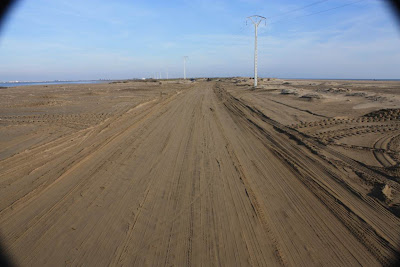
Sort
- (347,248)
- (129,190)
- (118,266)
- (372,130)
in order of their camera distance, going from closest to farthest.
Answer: (118,266)
(347,248)
(129,190)
(372,130)

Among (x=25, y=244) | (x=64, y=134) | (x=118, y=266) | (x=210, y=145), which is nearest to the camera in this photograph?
(x=118, y=266)

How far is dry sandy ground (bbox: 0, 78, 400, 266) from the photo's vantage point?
2.91 metres

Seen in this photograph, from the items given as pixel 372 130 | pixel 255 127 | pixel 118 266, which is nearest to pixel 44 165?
pixel 118 266

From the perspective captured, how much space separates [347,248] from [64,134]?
30.7 ft

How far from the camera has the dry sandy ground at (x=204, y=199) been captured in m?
2.91

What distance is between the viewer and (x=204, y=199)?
4.13m

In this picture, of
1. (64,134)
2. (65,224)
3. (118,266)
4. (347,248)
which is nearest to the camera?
(118,266)

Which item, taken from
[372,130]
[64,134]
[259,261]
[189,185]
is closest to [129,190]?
[189,185]

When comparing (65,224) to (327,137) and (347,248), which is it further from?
(327,137)

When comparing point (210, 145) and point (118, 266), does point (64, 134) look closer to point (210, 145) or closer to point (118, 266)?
point (210, 145)

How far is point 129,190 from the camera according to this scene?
14.9 feet

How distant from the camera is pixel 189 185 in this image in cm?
466

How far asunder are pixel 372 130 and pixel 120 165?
850cm

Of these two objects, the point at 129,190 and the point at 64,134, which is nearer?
the point at 129,190
